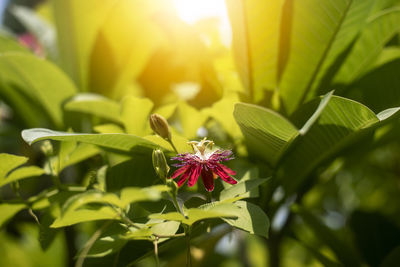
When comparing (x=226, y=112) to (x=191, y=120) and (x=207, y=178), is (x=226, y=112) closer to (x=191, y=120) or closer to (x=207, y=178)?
(x=191, y=120)

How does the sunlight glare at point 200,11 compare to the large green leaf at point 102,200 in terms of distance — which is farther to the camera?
the sunlight glare at point 200,11

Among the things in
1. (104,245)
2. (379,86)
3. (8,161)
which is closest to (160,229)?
(104,245)

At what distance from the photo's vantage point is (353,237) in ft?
2.84

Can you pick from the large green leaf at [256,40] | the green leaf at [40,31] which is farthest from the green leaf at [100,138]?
the green leaf at [40,31]

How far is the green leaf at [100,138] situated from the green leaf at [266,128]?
0.13m

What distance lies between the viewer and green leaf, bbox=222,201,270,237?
0.41 m

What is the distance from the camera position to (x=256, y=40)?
0.65m

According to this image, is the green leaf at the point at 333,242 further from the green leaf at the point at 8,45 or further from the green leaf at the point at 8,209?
the green leaf at the point at 8,45

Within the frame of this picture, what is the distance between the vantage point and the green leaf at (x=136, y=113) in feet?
2.02

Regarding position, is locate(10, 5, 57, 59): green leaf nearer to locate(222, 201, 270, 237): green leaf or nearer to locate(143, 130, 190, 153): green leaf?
locate(143, 130, 190, 153): green leaf

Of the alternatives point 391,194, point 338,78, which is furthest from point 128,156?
point 391,194

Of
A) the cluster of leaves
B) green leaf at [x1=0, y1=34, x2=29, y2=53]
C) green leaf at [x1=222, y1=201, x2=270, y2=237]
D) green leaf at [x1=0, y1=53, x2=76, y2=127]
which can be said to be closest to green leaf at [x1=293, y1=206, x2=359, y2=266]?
the cluster of leaves

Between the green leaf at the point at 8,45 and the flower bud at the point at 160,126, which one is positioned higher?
the green leaf at the point at 8,45

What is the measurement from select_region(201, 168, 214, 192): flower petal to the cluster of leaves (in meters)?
0.02
